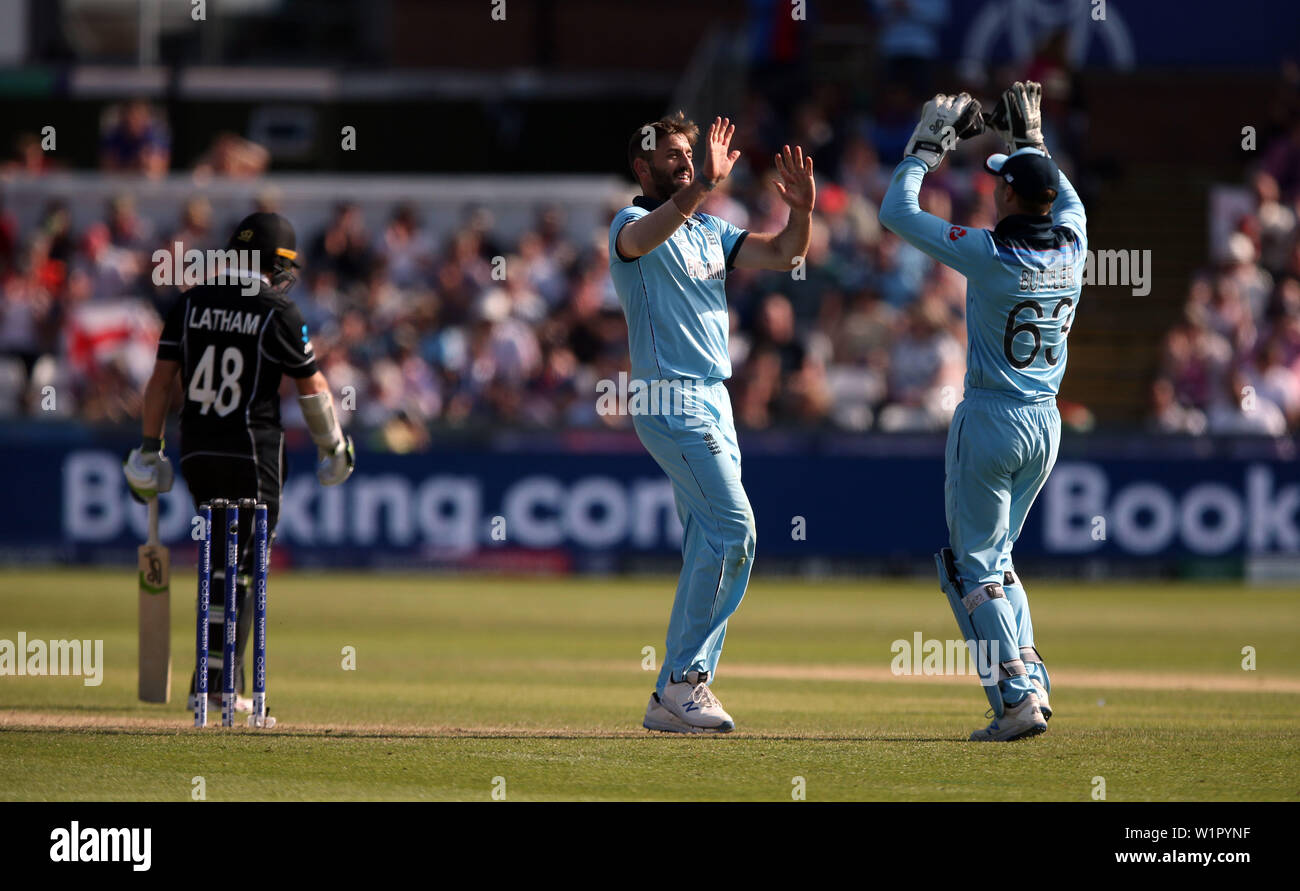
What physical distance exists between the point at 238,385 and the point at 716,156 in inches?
111

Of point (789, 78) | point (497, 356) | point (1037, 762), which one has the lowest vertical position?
point (1037, 762)

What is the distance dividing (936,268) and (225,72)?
46.9 ft

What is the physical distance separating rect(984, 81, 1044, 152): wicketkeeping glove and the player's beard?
1.53 m

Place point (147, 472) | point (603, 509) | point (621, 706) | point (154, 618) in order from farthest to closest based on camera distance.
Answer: point (603, 509) → point (621, 706) → point (154, 618) → point (147, 472)

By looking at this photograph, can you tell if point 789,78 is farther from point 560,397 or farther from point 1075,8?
point 560,397

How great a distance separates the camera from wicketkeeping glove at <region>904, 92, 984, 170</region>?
901 centimetres

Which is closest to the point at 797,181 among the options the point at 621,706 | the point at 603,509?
the point at 621,706

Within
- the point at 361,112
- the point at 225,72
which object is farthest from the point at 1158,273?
the point at 225,72

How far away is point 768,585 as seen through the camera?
20359mm

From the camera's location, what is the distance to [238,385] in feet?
31.6

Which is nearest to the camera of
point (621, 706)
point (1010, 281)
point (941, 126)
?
point (1010, 281)

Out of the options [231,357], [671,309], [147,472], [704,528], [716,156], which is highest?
[716,156]

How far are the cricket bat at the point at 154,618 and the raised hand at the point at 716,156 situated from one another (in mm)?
3511

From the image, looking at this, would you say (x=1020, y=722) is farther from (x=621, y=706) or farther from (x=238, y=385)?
(x=238, y=385)
